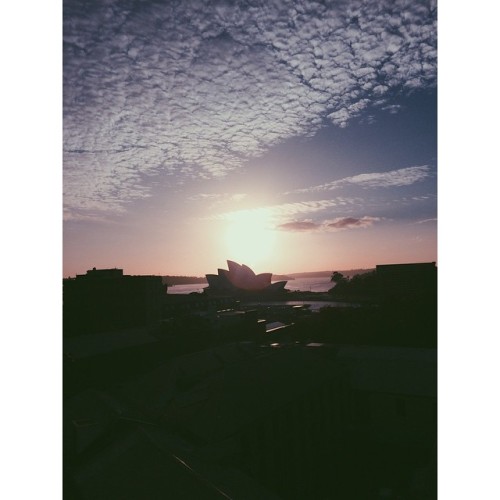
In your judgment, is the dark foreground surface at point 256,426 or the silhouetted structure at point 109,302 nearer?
the dark foreground surface at point 256,426

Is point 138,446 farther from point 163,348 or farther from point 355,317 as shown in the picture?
point 355,317

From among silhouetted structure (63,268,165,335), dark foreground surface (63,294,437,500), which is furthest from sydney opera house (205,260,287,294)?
dark foreground surface (63,294,437,500)

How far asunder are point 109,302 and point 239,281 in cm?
8805

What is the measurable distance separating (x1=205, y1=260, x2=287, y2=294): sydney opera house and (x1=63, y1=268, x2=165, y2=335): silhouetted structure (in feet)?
246

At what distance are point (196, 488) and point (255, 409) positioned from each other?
14.0 feet

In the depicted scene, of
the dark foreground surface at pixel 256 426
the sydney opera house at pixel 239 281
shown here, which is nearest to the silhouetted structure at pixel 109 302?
the dark foreground surface at pixel 256 426

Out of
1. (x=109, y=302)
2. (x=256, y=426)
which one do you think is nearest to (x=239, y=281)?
(x=109, y=302)

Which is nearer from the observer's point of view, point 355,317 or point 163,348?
point 163,348

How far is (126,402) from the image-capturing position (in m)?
13.3

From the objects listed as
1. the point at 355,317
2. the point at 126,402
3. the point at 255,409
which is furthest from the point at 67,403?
the point at 355,317

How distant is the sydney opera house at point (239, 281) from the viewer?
110 meters

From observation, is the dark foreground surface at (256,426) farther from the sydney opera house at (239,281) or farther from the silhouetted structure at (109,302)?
the sydney opera house at (239,281)

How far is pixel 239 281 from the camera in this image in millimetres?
116000

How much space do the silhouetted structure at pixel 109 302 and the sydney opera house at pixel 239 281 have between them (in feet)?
246
